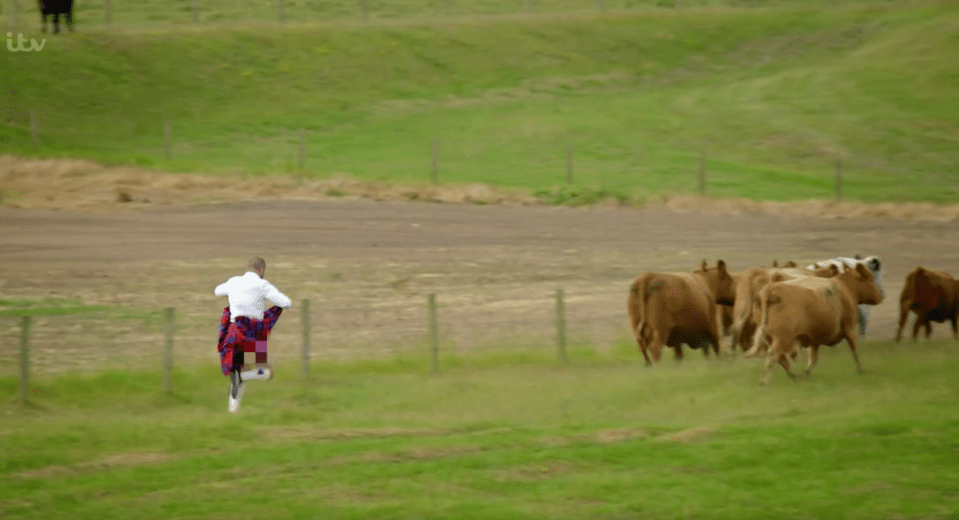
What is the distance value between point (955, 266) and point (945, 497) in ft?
67.2

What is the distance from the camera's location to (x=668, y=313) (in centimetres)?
2091

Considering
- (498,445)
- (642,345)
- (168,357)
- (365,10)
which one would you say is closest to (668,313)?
(642,345)

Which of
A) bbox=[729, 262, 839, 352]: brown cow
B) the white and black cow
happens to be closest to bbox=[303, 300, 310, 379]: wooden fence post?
bbox=[729, 262, 839, 352]: brown cow

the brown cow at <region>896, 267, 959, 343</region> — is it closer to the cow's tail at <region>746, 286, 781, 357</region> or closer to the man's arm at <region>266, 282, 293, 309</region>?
the cow's tail at <region>746, 286, 781, 357</region>

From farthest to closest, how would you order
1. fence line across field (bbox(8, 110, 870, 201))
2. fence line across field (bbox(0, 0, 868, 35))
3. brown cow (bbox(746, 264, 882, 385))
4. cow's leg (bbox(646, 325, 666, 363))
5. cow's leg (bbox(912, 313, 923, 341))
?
fence line across field (bbox(0, 0, 868, 35)) < fence line across field (bbox(8, 110, 870, 201)) < cow's leg (bbox(912, 313, 923, 341)) < cow's leg (bbox(646, 325, 666, 363)) < brown cow (bbox(746, 264, 882, 385))

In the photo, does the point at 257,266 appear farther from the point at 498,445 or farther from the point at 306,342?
the point at 498,445

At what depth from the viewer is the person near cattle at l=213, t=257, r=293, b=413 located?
16016mm

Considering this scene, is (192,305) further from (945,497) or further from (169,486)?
(945,497)

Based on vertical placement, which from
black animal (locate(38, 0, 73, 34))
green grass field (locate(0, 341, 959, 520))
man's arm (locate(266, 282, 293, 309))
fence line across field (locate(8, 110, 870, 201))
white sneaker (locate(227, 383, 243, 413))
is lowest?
green grass field (locate(0, 341, 959, 520))

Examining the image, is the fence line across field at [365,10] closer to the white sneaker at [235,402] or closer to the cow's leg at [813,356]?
the white sneaker at [235,402]

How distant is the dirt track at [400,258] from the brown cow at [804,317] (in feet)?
16.8

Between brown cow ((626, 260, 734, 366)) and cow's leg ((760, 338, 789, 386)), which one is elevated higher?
brown cow ((626, 260, 734, 366))

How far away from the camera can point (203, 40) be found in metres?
55.1

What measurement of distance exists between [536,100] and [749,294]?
33064 millimetres
